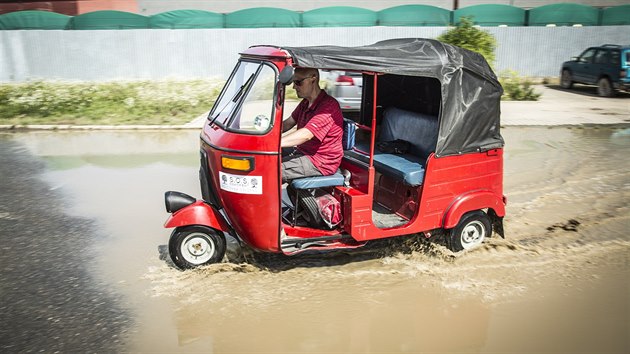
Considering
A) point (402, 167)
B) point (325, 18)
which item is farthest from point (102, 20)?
point (402, 167)

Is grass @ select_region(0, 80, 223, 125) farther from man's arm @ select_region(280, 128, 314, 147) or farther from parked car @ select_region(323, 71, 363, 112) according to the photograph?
man's arm @ select_region(280, 128, 314, 147)

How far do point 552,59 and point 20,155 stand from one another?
18991mm

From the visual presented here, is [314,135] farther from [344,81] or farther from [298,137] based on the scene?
[344,81]

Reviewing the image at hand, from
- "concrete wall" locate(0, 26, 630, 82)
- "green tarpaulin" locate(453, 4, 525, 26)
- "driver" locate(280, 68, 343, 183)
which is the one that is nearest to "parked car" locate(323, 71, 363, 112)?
"driver" locate(280, 68, 343, 183)

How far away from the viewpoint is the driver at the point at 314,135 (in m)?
5.36

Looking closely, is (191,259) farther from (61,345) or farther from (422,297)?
(422,297)

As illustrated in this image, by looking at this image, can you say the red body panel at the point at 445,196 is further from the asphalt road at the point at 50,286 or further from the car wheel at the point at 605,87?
the car wheel at the point at 605,87

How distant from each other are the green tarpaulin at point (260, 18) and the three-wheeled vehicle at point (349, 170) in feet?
48.5

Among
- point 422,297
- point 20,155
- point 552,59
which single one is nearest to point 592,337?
point 422,297

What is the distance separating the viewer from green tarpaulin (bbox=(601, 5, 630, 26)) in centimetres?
2145

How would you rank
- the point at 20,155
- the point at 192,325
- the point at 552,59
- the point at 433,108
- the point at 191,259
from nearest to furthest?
the point at 192,325 → the point at 191,259 → the point at 433,108 → the point at 20,155 → the point at 552,59

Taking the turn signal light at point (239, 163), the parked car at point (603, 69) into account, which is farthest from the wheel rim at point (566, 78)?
the turn signal light at point (239, 163)

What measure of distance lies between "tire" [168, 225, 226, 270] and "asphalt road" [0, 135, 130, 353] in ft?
2.31

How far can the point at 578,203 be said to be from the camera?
7.46m
